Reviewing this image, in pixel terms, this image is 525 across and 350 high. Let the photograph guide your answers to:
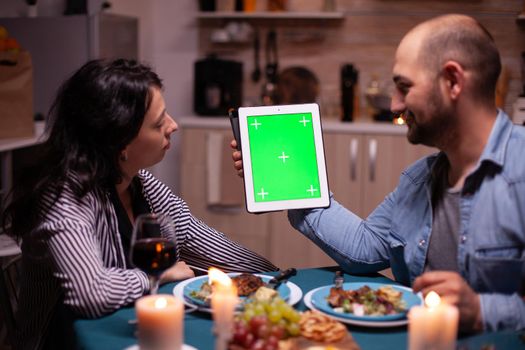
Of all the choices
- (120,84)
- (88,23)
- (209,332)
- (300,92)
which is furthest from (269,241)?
(209,332)

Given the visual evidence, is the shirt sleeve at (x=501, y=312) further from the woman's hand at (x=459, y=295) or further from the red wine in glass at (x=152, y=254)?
the red wine in glass at (x=152, y=254)

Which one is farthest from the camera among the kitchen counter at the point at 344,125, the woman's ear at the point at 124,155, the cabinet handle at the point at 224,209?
the cabinet handle at the point at 224,209

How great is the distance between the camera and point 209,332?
4.66 ft

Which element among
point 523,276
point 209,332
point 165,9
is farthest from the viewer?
point 165,9

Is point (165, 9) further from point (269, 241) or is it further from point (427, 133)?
point (427, 133)

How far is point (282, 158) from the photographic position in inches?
71.3

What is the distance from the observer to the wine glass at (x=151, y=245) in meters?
1.40

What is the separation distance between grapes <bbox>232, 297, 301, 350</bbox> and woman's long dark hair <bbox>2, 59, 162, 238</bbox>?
591mm

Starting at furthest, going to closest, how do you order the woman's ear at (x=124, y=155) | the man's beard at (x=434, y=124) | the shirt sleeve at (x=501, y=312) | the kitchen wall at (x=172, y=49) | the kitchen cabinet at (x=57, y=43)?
the kitchen wall at (x=172, y=49) → the kitchen cabinet at (x=57, y=43) → the woman's ear at (x=124, y=155) → the man's beard at (x=434, y=124) → the shirt sleeve at (x=501, y=312)

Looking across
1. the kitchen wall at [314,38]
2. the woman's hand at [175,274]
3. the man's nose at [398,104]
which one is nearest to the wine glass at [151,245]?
the woman's hand at [175,274]

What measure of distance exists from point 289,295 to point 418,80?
0.56 meters

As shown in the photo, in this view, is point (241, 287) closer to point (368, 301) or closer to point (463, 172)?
point (368, 301)

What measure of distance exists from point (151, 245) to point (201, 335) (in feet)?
0.66

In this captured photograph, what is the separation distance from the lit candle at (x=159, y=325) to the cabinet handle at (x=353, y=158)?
9.61 feet
